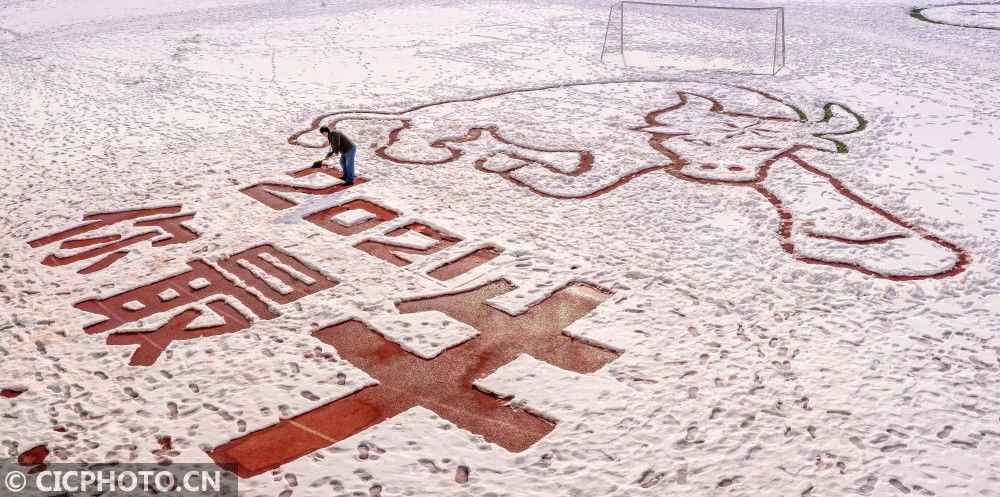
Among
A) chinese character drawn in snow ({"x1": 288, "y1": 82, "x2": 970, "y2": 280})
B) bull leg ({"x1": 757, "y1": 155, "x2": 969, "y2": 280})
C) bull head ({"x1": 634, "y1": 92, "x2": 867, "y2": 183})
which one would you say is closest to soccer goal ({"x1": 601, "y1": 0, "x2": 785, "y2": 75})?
chinese character drawn in snow ({"x1": 288, "y1": 82, "x2": 970, "y2": 280})

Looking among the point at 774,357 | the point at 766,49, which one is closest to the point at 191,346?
the point at 774,357

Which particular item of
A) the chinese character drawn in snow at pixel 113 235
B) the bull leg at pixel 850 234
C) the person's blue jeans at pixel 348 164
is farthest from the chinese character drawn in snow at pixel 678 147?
the chinese character drawn in snow at pixel 113 235

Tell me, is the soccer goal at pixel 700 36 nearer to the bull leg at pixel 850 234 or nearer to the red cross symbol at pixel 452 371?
the bull leg at pixel 850 234

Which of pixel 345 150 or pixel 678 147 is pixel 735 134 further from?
pixel 345 150

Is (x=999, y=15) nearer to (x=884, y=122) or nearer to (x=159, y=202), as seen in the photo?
(x=884, y=122)

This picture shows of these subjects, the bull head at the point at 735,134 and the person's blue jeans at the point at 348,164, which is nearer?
the person's blue jeans at the point at 348,164

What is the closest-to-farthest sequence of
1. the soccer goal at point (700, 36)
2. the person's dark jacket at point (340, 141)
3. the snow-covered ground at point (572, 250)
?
the snow-covered ground at point (572, 250) → the person's dark jacket at point (340, 141) → the soccer goal at point (700, 36)

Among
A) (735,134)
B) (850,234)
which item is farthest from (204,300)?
(735,134)
